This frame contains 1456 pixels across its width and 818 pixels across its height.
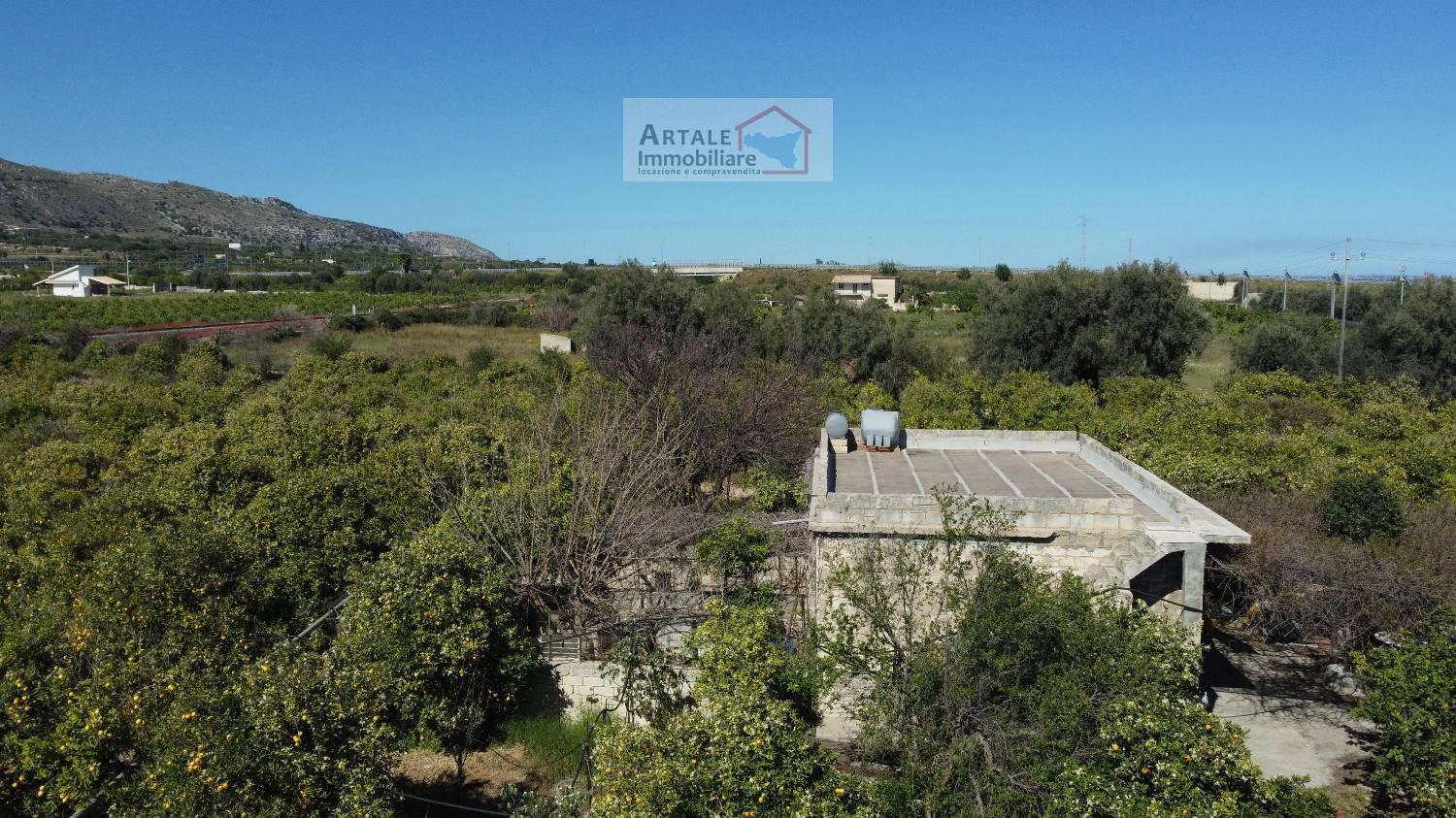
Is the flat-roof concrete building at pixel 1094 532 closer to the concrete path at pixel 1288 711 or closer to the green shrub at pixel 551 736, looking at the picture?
the concrete path at pixel 1288 711

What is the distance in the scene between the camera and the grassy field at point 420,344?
38594mm

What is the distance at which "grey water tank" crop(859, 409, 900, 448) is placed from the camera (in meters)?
13.5

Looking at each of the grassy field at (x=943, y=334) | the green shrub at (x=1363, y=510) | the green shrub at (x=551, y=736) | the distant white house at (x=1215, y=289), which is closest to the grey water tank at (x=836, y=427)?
the green shrub at (x=551, y=736)

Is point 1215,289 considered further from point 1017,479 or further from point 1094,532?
point 1094,532

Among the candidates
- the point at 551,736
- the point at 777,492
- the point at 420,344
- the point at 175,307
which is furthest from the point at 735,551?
the point at 175,307

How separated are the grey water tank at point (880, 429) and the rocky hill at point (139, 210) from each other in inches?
4993

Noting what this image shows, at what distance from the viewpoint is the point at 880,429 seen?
1353 cm

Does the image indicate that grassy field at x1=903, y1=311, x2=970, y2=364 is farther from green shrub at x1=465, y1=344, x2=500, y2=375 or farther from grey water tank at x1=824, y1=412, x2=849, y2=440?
grey water tank at x1=824, y1=412, x2=849, y2=440

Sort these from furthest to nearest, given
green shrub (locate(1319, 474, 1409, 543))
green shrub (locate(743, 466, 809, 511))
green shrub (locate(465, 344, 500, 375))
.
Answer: green shrub (locate(465, 344, 500, 375)), green shrub (locate(743, 466, 809, 511)), green shrub (locate(1319, 474, 1409, 543))

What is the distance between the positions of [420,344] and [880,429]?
38.6 meters

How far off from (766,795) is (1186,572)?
5.39 metres

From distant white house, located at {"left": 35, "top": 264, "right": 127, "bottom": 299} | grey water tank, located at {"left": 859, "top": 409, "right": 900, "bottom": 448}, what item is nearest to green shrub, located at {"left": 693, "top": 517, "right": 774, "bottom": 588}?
grey water tank, located at {"left": 859, "top": 409, "right": 900, "bottom": 448}

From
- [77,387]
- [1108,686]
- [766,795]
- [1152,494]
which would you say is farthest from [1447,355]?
[77,387]

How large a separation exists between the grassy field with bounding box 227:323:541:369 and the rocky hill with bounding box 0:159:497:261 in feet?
285
